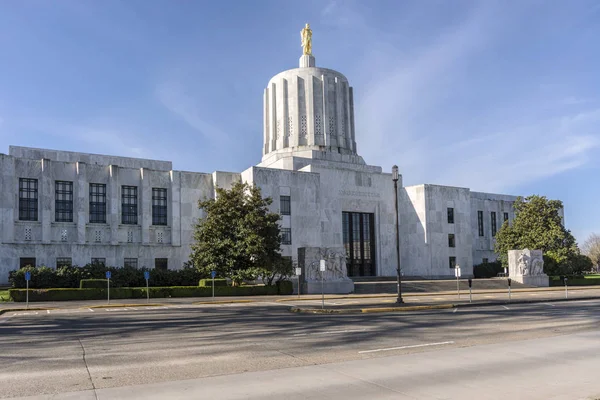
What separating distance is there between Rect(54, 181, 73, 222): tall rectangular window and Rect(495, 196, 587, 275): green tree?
4499 centimetres

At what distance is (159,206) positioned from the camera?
5106 centimetres

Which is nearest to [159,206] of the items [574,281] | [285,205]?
[285,205]

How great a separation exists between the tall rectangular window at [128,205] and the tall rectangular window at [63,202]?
4.34 meters

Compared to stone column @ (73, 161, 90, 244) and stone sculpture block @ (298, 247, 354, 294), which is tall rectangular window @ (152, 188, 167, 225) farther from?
stone sculpture block @ (298, 247, 354, 294)

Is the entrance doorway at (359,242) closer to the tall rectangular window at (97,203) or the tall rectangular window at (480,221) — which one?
the tall rectangular window at (480,221)

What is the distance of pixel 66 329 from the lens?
18.0 meters

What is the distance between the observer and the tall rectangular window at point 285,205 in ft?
175

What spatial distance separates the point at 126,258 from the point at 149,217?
417 centimetres

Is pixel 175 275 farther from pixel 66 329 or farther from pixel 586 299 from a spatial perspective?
pixel 586 299

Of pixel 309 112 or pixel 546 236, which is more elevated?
pixel 309 112

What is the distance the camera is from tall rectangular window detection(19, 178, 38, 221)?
45562mm

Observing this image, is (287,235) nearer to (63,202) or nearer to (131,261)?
(131,261)

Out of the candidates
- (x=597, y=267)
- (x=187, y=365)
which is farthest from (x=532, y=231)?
(x=597, y=267)

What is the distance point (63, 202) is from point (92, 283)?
12609mm
